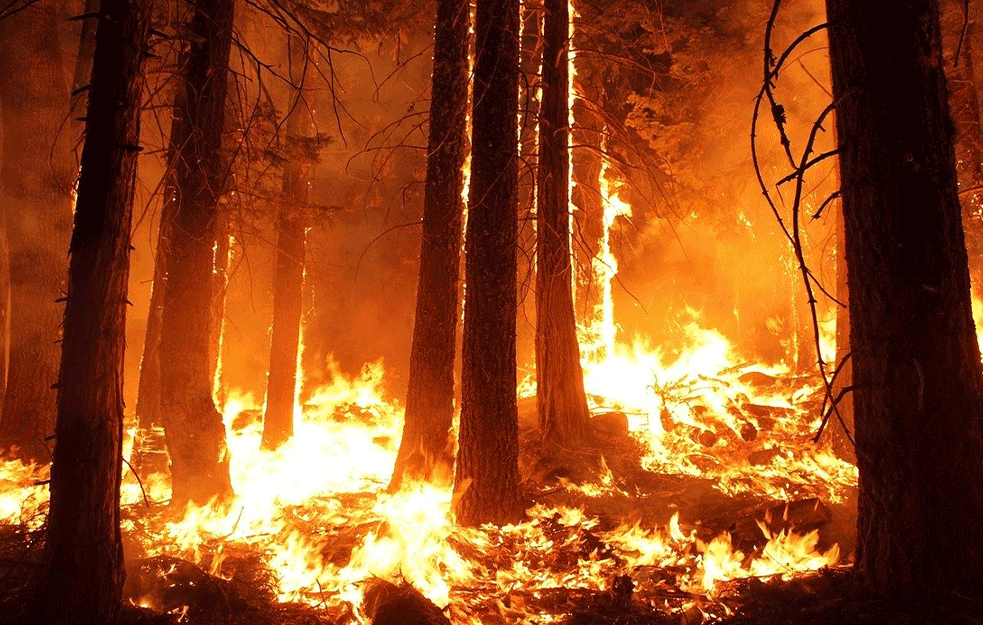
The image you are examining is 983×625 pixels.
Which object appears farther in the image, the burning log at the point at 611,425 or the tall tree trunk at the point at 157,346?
the burning log at the point at 611,425

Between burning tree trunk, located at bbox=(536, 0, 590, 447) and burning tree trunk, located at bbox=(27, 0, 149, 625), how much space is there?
21.1 ft

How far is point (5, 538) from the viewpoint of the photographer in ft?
21.7

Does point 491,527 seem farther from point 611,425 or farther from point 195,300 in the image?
point 195,300

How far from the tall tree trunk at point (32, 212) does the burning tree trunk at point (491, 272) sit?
733 centimetres

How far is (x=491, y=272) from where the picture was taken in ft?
22.6

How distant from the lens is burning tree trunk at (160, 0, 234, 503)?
24.5 feet

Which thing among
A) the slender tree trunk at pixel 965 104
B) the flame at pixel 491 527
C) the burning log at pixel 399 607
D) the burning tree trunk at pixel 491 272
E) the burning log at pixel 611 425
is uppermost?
the slender tree trunk at pixel 965 104

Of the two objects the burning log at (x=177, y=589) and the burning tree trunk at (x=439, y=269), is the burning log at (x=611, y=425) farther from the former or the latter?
the burning log at (x=177, y=589)

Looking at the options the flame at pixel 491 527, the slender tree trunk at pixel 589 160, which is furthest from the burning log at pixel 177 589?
the slender tree trunk at pixel 589 160

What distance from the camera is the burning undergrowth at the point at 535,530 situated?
5.34 meters

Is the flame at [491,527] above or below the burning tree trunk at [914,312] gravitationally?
below

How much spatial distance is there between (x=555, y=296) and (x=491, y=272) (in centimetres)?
331

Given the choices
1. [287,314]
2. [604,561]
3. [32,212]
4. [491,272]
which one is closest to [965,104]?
[491,272]

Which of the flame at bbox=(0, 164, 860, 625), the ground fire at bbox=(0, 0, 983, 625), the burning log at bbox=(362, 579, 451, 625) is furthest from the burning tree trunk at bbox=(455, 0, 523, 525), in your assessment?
the burning log at bbox=(362, 579, 451, 625)
